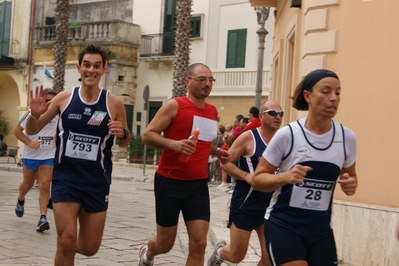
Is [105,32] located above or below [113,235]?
above

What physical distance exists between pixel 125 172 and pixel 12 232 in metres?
17.3

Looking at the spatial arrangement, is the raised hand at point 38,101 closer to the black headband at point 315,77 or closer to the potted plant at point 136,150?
the black headband at point 315,77

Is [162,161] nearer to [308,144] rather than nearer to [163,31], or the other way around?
[308,144]

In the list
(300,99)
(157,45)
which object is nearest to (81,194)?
(300,99)

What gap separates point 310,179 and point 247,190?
2.39m

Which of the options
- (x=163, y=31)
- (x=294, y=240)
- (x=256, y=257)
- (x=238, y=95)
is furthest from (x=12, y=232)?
(x=163, y=31)

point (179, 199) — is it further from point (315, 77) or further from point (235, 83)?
point (235, 83)

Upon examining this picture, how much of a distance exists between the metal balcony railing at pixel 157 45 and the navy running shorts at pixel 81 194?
2771 cm

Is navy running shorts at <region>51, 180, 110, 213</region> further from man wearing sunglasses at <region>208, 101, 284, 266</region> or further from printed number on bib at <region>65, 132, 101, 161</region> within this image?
man wearing sunglasses at <region>208, 101, 284, 266</region>

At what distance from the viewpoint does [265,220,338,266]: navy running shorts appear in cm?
471

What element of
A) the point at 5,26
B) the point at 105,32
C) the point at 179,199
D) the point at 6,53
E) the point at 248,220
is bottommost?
the point at 248,220

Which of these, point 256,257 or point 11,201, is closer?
point 256,257

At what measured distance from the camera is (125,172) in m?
27.5

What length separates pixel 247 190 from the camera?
708cm
